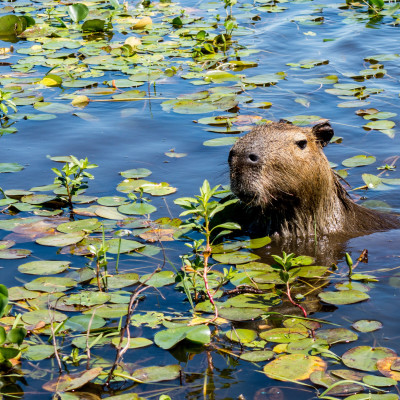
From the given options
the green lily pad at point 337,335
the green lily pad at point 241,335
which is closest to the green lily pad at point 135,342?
the green lily pad at point 241,335

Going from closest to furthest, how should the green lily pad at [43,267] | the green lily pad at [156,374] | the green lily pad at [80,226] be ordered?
the green lily pad at [156,374]
the green lily pad at [43,267]
the green lily pad at [80,226]

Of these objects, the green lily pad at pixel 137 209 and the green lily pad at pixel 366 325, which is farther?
the green lily pad at pixel 137 209

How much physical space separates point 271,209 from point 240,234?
335 millimetres

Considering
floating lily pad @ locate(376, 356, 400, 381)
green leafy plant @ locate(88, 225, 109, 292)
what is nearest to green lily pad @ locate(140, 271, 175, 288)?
green leafy plant @ locate(88, 225, 109, 292)

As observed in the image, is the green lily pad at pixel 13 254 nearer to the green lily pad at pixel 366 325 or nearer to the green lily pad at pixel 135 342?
the green lily pad at pixel 135 342

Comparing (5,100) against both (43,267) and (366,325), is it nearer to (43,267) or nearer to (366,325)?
(43,267)

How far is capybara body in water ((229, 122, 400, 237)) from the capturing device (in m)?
5.22

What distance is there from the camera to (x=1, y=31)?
431 inches

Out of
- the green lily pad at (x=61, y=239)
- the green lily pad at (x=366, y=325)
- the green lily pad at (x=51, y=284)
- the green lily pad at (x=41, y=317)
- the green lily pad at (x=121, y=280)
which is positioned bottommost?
the green lily pad at (x=366, y=325)

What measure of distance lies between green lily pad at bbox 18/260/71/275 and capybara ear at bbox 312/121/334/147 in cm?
231

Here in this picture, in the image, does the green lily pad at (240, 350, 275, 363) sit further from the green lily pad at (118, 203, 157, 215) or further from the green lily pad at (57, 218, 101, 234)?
the green lily pad at (118, 203, 157, 215)

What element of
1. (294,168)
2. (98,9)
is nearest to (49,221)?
(294,168)

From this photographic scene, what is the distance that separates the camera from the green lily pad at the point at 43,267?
4.79 meters

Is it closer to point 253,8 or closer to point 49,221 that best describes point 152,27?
point 253,8
